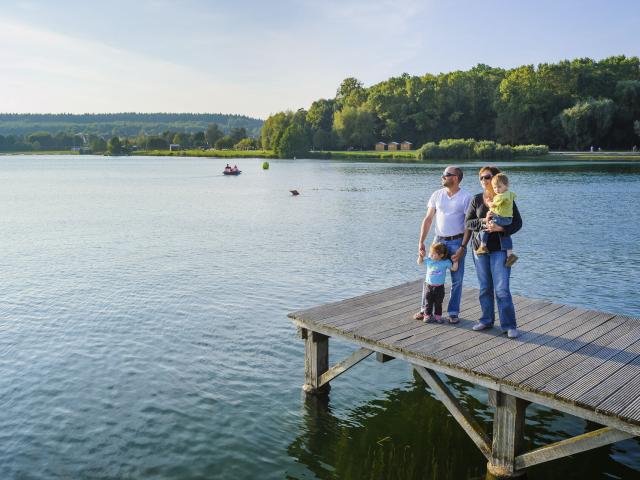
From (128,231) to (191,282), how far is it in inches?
564

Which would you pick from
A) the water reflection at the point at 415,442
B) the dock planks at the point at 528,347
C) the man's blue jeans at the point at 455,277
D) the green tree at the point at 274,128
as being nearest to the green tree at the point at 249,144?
the green tree at the point at 274,128

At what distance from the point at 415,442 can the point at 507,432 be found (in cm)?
202

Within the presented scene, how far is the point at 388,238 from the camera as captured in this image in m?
28.8

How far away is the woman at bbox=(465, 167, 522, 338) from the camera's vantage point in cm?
852

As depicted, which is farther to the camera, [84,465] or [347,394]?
[347,394]

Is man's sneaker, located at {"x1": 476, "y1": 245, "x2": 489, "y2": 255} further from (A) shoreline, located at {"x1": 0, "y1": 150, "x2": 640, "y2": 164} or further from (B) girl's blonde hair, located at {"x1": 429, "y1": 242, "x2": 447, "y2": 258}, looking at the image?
(A) shoreline, located at {"x1": 0, "y1": 150, "x2": 640, "y2": 164}

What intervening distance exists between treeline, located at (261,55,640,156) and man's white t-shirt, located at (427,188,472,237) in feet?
372

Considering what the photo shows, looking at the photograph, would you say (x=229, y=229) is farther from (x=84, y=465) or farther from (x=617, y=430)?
(x=617, y=430)

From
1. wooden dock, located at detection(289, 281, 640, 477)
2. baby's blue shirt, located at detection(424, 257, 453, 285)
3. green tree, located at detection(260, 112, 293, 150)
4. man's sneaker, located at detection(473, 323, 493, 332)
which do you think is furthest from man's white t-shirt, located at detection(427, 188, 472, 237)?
green tree, located at detection(260, 112, 293, 150)

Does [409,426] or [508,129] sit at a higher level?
[508,129]

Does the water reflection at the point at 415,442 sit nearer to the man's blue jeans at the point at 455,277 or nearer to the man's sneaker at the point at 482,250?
the man's blue jeans at the point at 455,277

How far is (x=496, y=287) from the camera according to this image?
8703 millimetres

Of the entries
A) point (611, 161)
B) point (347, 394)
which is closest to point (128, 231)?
point (347, 394)

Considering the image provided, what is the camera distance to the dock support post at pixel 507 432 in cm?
740
